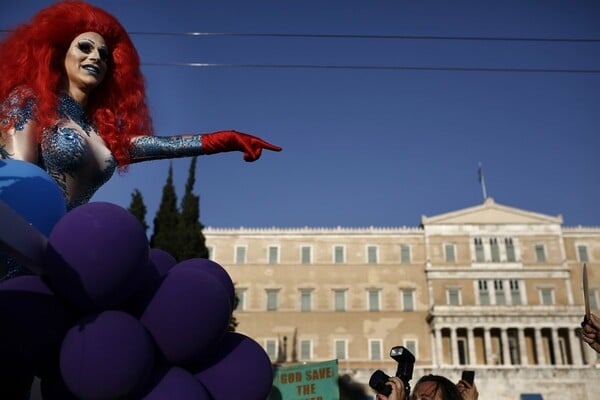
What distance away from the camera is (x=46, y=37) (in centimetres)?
281

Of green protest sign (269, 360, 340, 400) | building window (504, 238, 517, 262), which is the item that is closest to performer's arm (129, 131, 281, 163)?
green protest sign (269, 360, 340, 400)

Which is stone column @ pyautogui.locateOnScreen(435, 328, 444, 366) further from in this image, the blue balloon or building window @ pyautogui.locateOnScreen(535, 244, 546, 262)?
the blue balloon

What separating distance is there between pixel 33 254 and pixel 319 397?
843 cm

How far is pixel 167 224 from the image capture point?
2544cm

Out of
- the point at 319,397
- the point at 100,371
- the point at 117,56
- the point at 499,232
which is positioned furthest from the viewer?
the point at 499,232

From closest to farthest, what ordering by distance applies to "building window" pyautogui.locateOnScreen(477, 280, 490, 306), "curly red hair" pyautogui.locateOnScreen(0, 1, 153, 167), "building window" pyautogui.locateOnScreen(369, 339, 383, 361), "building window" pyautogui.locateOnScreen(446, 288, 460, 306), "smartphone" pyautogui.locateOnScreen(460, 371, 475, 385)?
"curly red hair" pyautogui.locateOnScreen(0, 1, 153, 167) → "smartphone" pyautogui.locateOnScreen(460, 371, 475, 385) → "building window" pyautogui.locateOnScreen(369, 339, 383, 361) → "building window" pyautogui.locateOnScreen(477, 280, 490, 306) → "building window" pyautogui.locateOnScreen(446, 288, 460, 306)

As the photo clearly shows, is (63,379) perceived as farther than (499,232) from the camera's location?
No

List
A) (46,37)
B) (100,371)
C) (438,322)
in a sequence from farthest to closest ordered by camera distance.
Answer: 1. (438,322)
2. (46,37)
3. (100,371)

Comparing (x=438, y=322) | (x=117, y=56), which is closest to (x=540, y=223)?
(x=438, y=322)

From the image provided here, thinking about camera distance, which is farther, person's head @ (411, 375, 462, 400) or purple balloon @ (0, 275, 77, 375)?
person's head @ (411, 375, 462, 400)

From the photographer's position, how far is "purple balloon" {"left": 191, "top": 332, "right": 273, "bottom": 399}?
91.6 inches

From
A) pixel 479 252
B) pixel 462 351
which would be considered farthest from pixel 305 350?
pixel 479 252

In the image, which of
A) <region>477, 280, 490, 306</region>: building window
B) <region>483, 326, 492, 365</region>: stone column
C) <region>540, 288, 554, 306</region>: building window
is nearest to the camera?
<region>483, 326, 492, 365</region>: stone column

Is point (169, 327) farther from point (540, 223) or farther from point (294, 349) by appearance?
point (540, 223)
